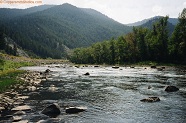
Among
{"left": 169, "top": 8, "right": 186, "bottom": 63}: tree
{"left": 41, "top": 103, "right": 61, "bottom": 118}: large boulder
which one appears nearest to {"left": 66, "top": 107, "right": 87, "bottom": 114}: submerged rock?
{"left": 41, "top": 103, "right": 61, "bottom": 118}: large boulder

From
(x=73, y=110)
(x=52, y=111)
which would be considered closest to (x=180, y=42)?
(x=73, y=110)

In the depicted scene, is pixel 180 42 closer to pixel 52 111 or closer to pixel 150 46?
pixel 150 46

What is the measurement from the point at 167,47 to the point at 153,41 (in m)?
7.53

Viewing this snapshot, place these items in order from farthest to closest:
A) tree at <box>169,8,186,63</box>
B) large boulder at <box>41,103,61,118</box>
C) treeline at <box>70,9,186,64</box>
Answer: treeline at <box>70,9,186,64</box> → tree at <box>169,8,186,63</box> → large boulder at <box>41,103,61,118</box>

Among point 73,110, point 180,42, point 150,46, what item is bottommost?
point 73,110

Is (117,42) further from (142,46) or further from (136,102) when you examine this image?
(136,102)

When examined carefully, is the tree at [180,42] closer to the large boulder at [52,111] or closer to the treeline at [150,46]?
the treeline at [150,46]

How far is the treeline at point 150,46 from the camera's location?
104 meters

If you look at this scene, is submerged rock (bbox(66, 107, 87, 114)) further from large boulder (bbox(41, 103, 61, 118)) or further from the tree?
the tree

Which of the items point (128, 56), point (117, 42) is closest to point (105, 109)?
point (128, 56)

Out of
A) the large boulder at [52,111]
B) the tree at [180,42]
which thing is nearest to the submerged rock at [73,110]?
the large boulder at [52,111]

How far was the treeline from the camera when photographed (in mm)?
104162

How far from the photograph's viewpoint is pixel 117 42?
439 ft

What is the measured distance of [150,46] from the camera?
380ft
